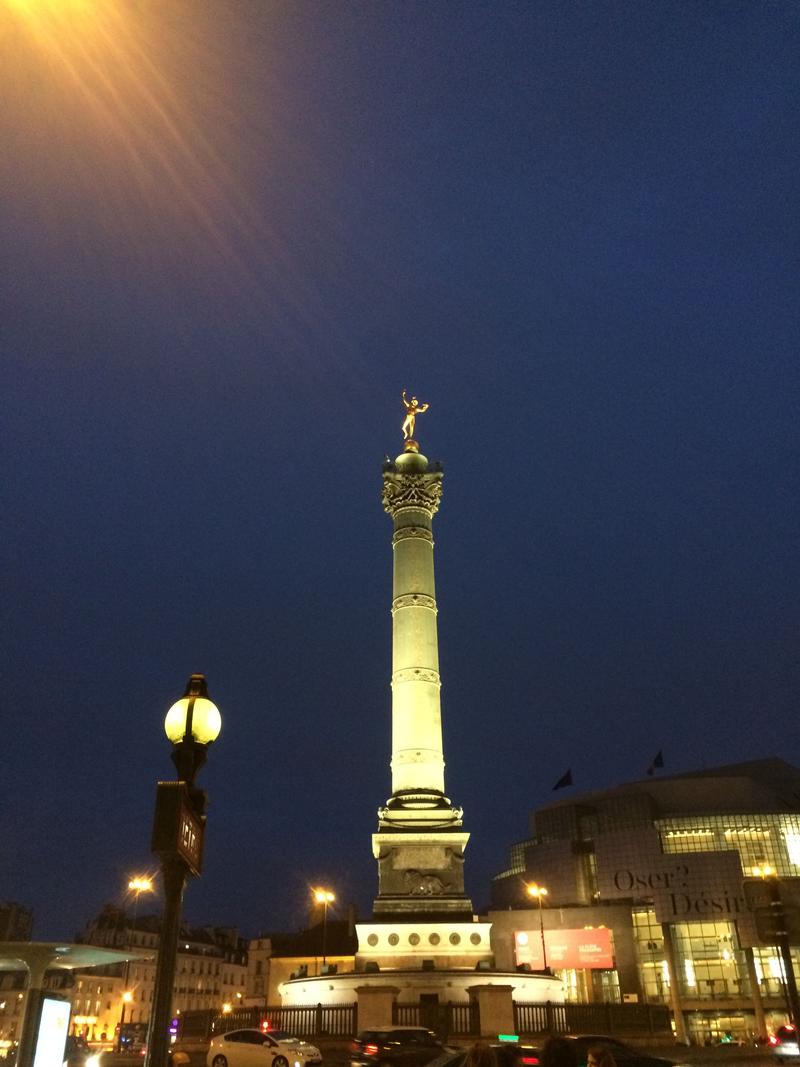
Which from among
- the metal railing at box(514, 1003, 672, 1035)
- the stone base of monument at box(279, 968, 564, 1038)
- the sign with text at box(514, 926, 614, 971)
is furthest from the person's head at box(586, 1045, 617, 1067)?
the sign with text at box(514, 926, 614, 971)

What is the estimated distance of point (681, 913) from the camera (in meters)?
69.6

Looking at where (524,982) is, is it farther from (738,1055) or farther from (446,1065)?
(446,1065)

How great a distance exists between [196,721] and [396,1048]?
14.9 m

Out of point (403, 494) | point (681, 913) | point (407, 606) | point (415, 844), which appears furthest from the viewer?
point (681, 913)

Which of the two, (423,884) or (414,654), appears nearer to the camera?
(423,884)

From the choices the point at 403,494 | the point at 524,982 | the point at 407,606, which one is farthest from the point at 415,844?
the point at 403,494

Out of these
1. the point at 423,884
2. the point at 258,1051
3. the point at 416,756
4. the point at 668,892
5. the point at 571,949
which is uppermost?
the point at 416,756

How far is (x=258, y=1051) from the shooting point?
2125cm

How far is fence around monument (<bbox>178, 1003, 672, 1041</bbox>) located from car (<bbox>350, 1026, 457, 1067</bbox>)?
7.15 metres

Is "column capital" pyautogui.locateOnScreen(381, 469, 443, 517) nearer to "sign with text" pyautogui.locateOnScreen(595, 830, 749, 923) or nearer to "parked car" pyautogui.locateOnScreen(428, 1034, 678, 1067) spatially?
"parked car" pyautogui.locateOnScreen(428, 1034, 678, 1067)

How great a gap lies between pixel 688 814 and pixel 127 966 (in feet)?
183

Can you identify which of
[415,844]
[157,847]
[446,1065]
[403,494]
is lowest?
[446,1065]

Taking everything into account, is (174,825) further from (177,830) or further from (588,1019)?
(588,1019)

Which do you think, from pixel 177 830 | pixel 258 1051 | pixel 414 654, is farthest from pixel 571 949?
pixel 177 830
